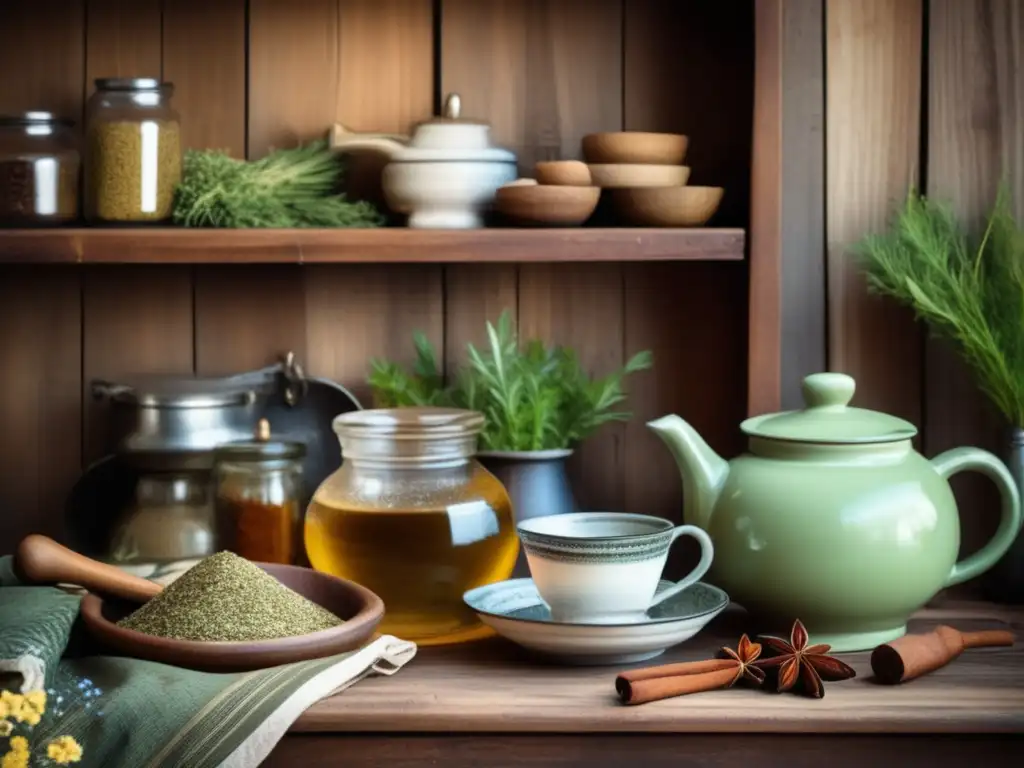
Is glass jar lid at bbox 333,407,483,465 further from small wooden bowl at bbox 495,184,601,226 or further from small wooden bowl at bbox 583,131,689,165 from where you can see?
small wooden bowl at bbox 583,131,689,165

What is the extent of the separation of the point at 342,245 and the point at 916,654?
70 centimetres

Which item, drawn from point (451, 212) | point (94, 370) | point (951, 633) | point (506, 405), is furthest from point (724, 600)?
point (94, 370)

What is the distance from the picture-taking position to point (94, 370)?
1.64 metres

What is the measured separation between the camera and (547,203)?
4.71ft

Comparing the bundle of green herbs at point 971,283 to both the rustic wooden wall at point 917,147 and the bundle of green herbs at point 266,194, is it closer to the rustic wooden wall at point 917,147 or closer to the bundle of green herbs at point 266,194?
the rustic wooden wall at point 917,147

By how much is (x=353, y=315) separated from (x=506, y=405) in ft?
0.91

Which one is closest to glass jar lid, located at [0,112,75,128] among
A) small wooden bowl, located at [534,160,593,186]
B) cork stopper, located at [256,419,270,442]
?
cork stopper, located at [256,419,270,442]

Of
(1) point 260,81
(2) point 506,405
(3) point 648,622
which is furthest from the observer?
(1) point 260,81

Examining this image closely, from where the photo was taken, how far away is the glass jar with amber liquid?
130 centimetres

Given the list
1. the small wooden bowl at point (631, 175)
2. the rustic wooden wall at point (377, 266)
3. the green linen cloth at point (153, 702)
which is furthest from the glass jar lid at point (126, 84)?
the green linen cloth at point (153, 702)

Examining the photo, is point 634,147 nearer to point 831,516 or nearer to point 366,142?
point 366,142

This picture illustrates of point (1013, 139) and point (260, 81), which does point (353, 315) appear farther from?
point (1013, 139)

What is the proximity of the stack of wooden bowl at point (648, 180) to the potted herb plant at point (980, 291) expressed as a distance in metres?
0.21

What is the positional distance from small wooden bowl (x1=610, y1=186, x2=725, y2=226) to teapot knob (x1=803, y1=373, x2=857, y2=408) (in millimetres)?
233
